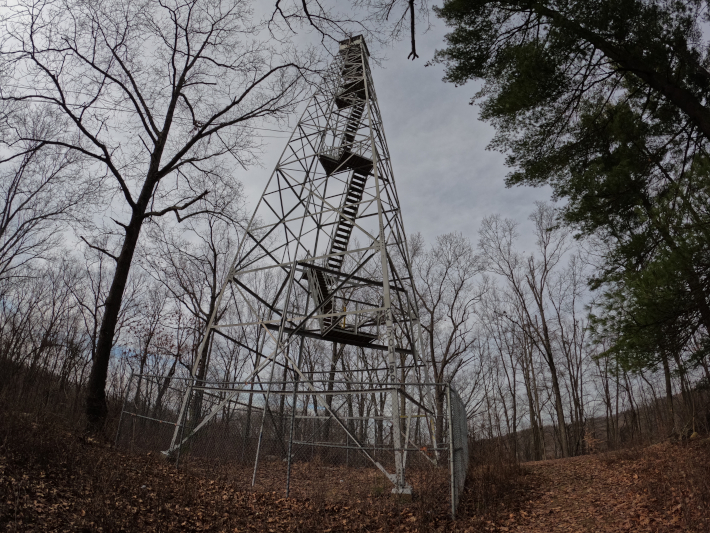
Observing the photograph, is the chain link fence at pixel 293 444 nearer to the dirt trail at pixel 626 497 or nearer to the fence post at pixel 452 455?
the fence post at pixel 452 455

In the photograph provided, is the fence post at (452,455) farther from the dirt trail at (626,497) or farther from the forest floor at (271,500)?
the dirt trail at (626,497)

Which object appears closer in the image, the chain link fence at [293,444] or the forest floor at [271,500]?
the forest floor at [271,500]

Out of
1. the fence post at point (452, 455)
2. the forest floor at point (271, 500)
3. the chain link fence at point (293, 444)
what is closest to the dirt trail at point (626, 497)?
the forest floor at point (271, 500)

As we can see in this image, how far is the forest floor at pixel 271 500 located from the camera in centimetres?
577

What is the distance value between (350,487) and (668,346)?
6.52 metres

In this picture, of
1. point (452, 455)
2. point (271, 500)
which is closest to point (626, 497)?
point (452, 455)

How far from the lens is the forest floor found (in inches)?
227

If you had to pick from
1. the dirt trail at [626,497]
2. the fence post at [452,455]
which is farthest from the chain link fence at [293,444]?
the dirt trail at [626,497]

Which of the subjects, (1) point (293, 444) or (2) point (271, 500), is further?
(1) point (293, 444)

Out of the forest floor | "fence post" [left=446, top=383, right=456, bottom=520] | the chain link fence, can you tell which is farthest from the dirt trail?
the chain link fence

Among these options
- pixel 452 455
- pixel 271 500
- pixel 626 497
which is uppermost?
pixel 452 455

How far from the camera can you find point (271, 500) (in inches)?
297

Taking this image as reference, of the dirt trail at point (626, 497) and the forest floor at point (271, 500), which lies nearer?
the forest floor at point (271, 500)

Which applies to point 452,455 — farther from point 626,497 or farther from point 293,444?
point 293,444
